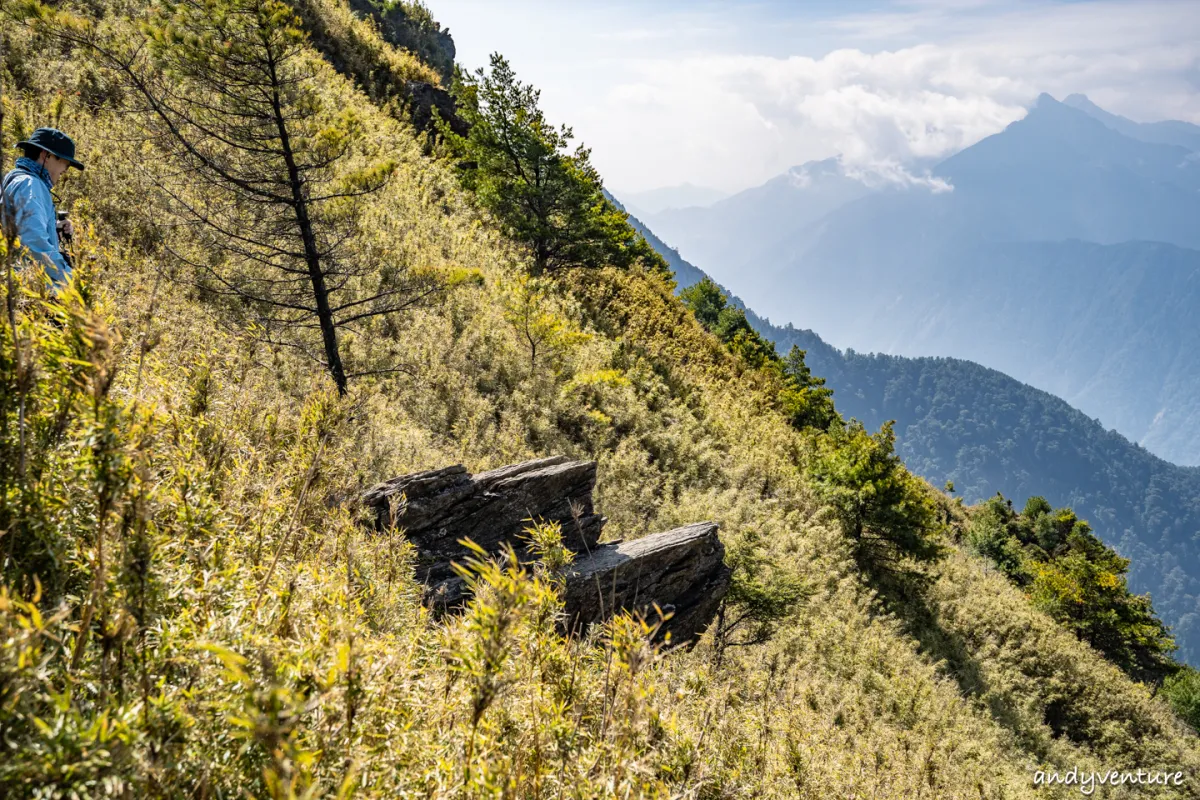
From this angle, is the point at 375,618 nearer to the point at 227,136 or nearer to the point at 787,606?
the point at 227,136

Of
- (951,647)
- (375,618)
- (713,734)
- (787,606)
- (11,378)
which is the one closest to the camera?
(11,378)

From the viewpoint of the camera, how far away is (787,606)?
34.6 ft

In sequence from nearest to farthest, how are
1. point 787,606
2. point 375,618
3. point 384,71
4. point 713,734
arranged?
point 375,618 → point 713,734 → point 787,606 → point 384,71

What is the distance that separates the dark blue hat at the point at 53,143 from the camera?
450cm

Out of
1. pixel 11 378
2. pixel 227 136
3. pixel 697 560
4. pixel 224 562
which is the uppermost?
pixel 227 136

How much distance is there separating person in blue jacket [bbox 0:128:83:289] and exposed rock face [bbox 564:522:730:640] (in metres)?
5.68

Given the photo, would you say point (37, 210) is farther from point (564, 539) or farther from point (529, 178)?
point (529, 178)

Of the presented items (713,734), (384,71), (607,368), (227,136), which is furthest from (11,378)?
(384,71)

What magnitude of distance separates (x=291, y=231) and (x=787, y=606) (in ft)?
34.6

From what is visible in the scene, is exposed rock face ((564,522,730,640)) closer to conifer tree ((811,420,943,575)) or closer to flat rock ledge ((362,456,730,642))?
flat rock ledge ((362,456,730,642))

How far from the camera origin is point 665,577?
26.8ft

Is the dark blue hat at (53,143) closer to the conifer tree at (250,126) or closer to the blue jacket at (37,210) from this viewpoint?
the blue jacket at (37,210)

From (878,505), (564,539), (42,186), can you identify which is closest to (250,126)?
(42,186)

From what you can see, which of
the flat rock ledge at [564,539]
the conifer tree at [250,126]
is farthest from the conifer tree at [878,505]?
the conifer tree at [250,126]
